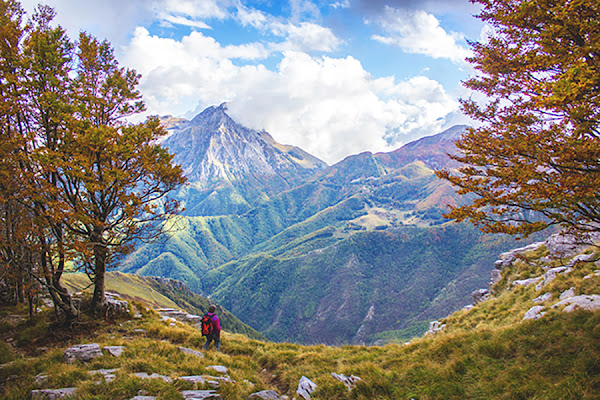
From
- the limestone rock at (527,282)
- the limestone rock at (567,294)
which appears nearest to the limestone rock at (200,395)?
the limestone rock at (567,294)

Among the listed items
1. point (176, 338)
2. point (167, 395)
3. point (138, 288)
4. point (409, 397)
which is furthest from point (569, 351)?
point (138, 288)

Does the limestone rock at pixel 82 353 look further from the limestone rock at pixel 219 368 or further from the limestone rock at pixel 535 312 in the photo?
the limestone rock at pixel 535 312

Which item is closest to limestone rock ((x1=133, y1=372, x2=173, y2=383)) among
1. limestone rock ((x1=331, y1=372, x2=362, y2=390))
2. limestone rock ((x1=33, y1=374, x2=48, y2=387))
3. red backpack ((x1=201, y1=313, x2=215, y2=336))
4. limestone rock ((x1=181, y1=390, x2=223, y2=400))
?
limestone rock ((x1=181, y1=390, x2=223, y2=400))

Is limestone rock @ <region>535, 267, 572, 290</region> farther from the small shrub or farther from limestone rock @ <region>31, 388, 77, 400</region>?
the small shrub

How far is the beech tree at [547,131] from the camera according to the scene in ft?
26.1

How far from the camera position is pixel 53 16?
1580 cm

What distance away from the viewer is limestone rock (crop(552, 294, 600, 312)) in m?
10.4

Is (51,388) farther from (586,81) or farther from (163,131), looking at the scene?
(586,81)

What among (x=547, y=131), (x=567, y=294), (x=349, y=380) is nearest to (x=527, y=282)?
(x=567, y=294)

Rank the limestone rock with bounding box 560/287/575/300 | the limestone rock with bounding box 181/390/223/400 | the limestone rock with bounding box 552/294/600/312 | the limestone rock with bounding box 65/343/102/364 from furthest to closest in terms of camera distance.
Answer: the limestone rock with bounding box 560/287/575/300, the limestone rock with bounding box 552/294/600/312, the limestone rock with bounding box 65/343/102/364, the limestone rock with bounding box 181/390/223/400

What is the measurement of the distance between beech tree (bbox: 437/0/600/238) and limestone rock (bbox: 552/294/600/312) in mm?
3035

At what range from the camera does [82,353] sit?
1048 cm

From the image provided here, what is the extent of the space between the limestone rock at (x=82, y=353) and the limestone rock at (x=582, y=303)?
18.8 metres

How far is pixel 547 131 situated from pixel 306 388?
1310 centimetres
